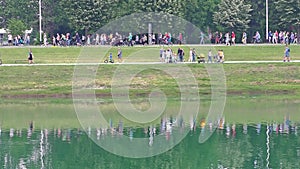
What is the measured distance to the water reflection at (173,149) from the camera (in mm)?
33094

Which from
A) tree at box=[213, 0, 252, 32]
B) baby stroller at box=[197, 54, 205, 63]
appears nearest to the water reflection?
baby stroller at box=[197, 54, 205, 63]

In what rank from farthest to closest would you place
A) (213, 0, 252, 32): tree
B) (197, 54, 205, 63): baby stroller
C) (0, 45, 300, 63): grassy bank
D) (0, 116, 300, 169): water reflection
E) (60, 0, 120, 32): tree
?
(213, 0, 252, 32): tree
(60, 0, 120, 32): tree
(0, 45, 300, 63): grassy bank
(197, 54, 205, 63): baby stroller
(0, 116, 300, 169): water reflection

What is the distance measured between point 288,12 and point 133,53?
20960 mm

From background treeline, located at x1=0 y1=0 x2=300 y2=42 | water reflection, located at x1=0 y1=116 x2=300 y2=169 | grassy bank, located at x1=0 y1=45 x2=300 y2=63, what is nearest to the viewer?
water reflection, located at x1=0 y1=116 x2=300 y2=169

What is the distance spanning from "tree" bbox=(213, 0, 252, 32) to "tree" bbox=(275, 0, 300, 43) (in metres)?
3.28

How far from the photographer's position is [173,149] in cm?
3653

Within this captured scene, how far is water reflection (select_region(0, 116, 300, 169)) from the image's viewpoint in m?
33.1

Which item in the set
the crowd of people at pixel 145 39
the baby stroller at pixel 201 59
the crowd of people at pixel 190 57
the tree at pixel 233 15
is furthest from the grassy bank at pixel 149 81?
the tree at pixel 233 15

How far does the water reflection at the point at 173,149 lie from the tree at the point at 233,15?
43036 millimetres

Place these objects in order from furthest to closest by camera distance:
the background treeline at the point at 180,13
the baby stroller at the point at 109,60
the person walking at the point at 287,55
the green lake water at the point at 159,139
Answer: the background treeline at the point at 180,13 → the baby stroller at the point at 109,60 → the person walking at the point at 287,55 → the green lake water at the point at 159,139

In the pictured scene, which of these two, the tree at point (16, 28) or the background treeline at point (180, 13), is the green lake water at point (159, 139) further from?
the tree at point (16, 28)

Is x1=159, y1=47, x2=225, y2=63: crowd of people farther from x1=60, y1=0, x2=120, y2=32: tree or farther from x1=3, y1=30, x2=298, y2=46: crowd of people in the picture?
x1=60, y1=0, x2=120, y2=32: tree

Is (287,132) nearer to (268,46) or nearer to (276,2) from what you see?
(268,46)

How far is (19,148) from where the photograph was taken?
36750mm
